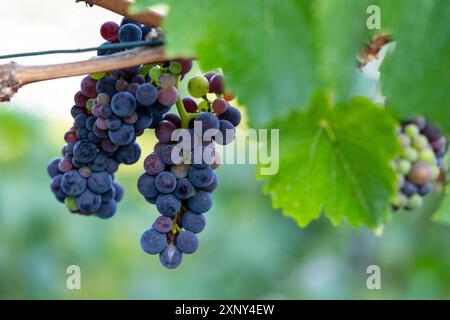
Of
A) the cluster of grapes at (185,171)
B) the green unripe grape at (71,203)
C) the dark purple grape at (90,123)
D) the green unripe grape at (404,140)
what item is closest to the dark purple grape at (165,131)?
the cluster of grapes at (185,171)

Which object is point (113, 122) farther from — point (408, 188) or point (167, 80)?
point (408, 188)

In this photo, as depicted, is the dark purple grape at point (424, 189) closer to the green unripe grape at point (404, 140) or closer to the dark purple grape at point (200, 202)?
the green unripe grape at point (404, 140)

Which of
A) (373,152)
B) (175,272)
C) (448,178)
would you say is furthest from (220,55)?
(175,272)

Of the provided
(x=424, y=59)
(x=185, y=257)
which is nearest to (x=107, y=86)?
(x=424, y=59)

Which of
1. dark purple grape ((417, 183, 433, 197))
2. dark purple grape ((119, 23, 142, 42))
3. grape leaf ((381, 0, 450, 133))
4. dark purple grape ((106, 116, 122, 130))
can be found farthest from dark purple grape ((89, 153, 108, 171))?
dark purple grape ((417, 183, 433, 197))

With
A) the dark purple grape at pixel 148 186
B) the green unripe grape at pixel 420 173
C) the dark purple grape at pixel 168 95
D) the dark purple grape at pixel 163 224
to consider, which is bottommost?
the dark purple grape at pixel 163 224

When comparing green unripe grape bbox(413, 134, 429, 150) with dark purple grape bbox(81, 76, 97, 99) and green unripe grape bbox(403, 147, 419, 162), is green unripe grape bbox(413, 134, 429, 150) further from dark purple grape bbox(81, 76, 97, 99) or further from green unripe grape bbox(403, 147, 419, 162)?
dark purple grape bbox(81, 76, 97, 99)
